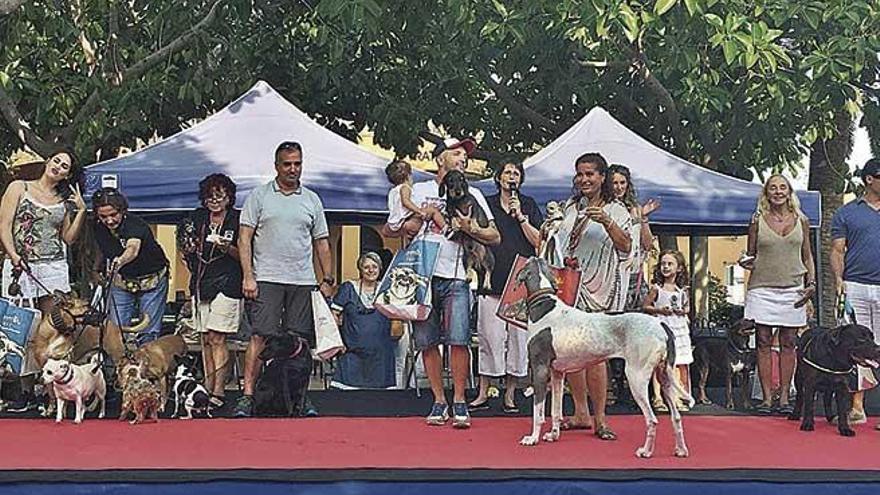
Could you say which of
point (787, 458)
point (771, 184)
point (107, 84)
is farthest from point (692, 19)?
point (107, 84)

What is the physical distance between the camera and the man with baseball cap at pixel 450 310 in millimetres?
4684

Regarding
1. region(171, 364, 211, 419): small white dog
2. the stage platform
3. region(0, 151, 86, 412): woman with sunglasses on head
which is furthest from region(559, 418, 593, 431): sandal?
region(0, 151, 86, 412): woman with sunglasses on head

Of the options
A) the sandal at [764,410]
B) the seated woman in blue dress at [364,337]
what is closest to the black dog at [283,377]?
the seated woman in blue dress at [364,337]

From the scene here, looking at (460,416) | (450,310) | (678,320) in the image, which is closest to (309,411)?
(460,416)

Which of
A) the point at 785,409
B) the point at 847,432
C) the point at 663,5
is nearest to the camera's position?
the point at 847,432

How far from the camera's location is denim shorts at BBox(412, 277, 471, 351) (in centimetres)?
470

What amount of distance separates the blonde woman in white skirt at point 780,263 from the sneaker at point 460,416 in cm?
175

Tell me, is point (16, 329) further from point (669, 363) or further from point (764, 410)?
point (764, 410)

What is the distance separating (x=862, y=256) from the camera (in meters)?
5.03

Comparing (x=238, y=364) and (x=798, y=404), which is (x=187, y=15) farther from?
(x=798, y=404)

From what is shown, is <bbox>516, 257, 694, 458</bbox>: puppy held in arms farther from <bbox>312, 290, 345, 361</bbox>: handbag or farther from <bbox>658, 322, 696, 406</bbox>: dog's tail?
<bbox>312, 290, 345, 361</bbox>: handbag

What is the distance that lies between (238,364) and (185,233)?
222 cm

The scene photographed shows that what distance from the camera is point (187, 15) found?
8.66 m

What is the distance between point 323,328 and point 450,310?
0.78 meters
